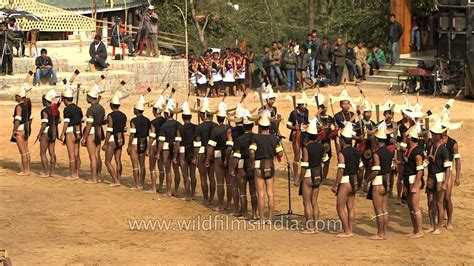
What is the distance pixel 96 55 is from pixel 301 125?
46.4ft

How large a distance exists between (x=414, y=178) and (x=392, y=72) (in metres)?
17.7

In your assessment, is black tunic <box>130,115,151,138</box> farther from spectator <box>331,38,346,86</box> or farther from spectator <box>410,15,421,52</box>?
spectator <box>410,15,421,52</box>

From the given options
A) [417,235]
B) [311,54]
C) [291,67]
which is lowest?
[417,235]

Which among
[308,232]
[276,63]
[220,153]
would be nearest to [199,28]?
[276,63]

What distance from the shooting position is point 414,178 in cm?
1717

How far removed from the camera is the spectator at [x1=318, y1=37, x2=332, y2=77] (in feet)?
111

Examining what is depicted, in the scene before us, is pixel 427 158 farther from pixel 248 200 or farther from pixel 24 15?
pixel 24 15

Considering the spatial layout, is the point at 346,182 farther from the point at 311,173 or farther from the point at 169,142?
the point at 169,142

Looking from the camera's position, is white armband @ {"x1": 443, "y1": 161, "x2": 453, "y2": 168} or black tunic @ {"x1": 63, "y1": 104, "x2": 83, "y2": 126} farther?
black tunic @ {"x1": 63, "y1": 104, "x2": 83, "y2": 126}

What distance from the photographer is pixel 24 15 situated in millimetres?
33562

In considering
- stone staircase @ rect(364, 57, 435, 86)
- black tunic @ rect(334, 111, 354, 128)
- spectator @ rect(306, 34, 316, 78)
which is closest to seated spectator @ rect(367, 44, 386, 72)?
stone staircase @ rect(364, 57, 435, 86)

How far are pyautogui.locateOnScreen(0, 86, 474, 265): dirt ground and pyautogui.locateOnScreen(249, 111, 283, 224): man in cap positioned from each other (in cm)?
67

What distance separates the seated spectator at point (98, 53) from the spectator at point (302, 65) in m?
5.92

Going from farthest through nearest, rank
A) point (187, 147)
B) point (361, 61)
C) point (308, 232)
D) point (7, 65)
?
1. point (361, 61)
2. point (7, 65)
3. point (187, 147)
4. point (308, 232)
